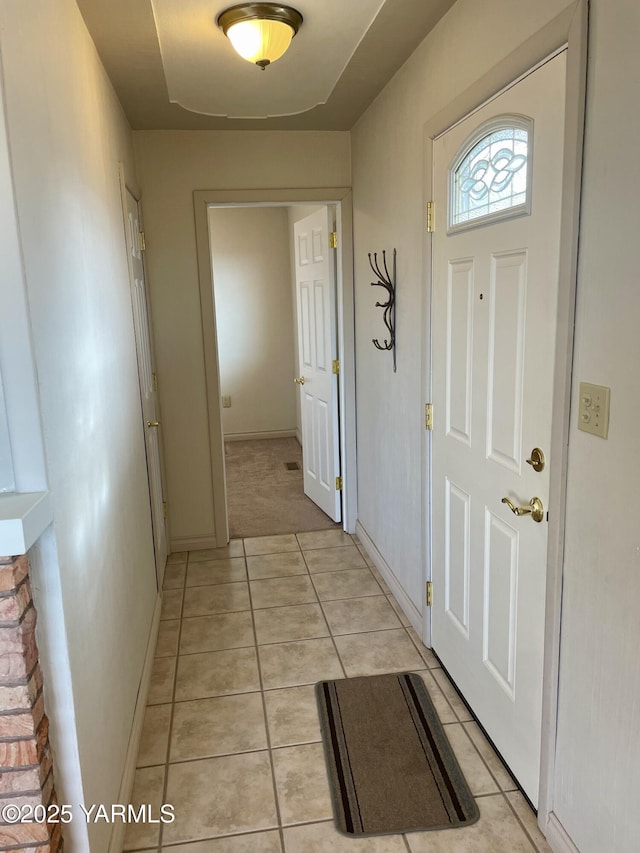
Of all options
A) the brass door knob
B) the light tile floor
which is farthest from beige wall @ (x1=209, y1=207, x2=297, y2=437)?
the brass door knob

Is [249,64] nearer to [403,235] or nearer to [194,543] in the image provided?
[403,235]

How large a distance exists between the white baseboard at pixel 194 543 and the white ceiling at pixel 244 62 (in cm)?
237

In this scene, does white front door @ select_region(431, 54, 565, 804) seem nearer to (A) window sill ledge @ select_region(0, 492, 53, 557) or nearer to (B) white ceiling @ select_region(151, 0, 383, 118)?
(B) white ceiling @ select_region(151, 0, 383, 118)

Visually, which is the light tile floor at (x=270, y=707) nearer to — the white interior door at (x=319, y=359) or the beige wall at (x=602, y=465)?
the beige wall at (x=602, y=465)

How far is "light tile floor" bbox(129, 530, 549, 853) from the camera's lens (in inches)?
69.6

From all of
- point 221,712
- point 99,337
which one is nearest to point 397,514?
point 221,712

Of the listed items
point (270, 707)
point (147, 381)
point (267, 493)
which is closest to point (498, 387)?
point (270, 707)

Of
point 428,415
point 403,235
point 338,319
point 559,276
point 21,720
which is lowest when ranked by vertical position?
point 21,720

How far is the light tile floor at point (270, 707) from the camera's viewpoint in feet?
5.80

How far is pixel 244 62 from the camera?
8.11 feet

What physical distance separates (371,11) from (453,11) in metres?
0.27

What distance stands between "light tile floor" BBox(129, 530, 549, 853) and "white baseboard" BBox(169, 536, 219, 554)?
5.1 inches

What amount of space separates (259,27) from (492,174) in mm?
928

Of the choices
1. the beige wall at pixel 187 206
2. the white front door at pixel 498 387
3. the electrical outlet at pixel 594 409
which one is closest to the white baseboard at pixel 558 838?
the white front door at pixel 498 387
